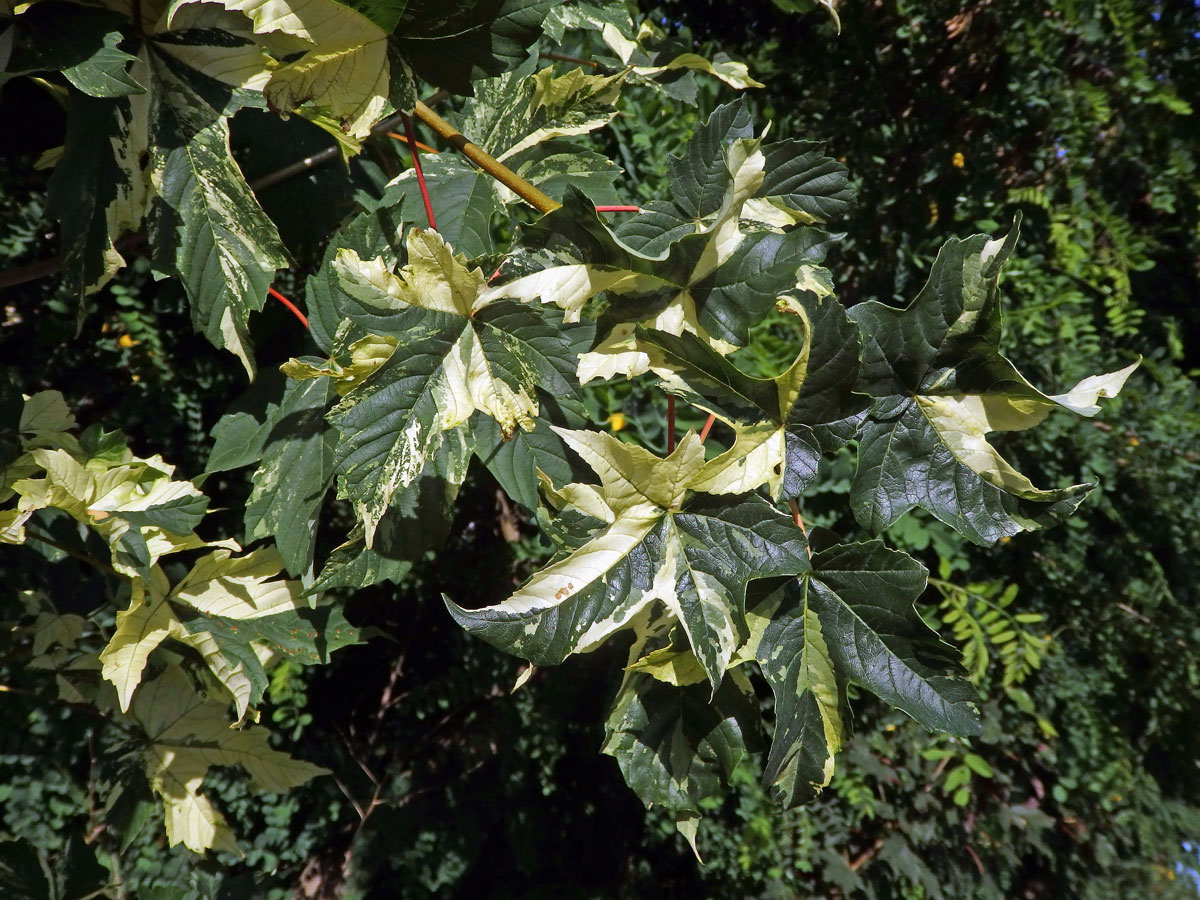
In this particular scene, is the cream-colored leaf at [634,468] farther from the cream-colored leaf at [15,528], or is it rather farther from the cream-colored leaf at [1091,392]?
the cream-colored leaf at [15,528]

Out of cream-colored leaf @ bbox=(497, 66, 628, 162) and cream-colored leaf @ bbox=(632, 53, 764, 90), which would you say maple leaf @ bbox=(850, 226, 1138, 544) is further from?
cream-colored leaf @ bbox=(632, 53, 764, 90)

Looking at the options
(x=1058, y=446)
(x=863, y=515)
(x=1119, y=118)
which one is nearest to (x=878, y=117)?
(x=1119, y=118)

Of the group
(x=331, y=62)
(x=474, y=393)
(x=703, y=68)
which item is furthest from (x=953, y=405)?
(x=703, y=68)

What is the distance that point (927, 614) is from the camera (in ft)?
5.64

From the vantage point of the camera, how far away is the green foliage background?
5.52 ft

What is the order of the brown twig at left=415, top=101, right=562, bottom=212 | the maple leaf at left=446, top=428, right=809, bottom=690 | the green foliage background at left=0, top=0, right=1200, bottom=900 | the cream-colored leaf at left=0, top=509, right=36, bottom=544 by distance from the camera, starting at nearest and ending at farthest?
the maple leaf at left=446, top=428, right=809, bottom=690 < the brown twig at left=415, top=101, right=562, bottom=212 < the cream-colored leaf at left=0, top=509, right=36, bottom=544 < the green foliage background at left=0, top=0, right=1200, bottom=900

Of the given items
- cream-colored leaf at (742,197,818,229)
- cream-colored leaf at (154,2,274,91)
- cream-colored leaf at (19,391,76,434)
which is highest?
cream-colored leaf at (154,2,274,91)

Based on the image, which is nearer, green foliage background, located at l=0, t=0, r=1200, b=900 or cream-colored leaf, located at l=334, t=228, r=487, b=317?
cream-colored leaf, located at l=334, t=228, r=487, b=317

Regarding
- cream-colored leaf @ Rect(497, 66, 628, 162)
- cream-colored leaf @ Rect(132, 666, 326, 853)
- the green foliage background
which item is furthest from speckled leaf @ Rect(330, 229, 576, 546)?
the green foliage background

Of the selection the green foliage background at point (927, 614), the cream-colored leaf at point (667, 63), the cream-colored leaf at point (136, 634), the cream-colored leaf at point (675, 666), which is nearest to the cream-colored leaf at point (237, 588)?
the cream-colored leaf at point (136, 634)

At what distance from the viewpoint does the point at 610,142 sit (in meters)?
1.57

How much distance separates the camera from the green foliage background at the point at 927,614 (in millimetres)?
1684

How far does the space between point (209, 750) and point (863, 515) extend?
2.91ft

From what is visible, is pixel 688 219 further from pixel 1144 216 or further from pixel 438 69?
pixel 1144 216
